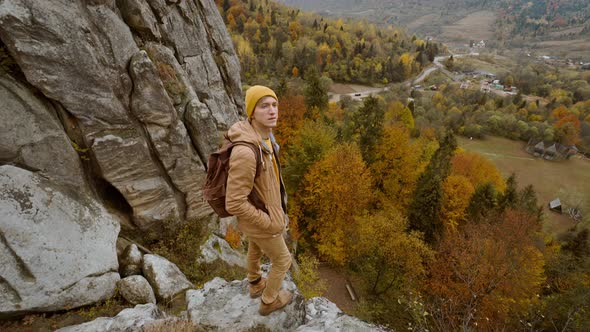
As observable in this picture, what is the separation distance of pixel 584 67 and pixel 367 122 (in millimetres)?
202116

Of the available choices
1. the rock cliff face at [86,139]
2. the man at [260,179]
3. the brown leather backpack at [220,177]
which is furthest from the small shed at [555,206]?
the brown leather backpack at [220,177]

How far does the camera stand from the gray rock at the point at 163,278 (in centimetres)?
863

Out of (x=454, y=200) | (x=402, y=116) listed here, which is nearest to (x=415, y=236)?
(x=454, y=200)

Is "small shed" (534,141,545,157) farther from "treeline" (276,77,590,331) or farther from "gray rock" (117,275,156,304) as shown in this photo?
"gray rock" (117,275,156,304)

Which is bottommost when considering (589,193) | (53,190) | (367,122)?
(589,193)

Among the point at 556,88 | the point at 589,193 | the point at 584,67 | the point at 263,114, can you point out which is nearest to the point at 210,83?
the point at 263,114

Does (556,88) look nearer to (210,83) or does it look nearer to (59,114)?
(210,83)

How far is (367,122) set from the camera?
27734 millimetres

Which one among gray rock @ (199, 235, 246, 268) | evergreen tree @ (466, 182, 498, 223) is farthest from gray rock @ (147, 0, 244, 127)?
evergreen tree @ (466, 182, 498, 223)

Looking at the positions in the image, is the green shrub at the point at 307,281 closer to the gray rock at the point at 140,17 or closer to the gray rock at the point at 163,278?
the gray rock at the point at 163,278

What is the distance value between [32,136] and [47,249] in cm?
321

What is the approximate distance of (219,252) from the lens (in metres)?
12.4

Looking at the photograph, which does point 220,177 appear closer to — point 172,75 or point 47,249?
point 47,249

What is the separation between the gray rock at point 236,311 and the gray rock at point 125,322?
0.86m
